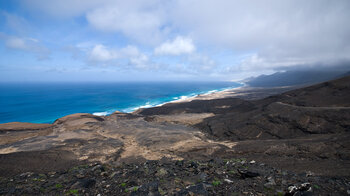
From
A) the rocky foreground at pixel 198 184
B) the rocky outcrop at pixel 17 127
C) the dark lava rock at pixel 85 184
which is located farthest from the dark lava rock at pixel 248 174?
the rocky outcrop at pixel 17 127

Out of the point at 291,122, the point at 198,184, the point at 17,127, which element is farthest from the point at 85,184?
the point at 17,127

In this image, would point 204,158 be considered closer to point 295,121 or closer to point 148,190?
point 148,190

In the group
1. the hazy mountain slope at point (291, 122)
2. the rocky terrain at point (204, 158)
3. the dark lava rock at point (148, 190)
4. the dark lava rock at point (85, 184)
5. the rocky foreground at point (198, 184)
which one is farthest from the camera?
the hazy mountain slope at point (291, 122)

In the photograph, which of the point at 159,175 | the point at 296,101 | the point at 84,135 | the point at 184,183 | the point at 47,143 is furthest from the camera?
the point at 296,101

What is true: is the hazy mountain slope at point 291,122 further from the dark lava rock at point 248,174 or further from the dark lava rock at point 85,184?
the dark lava rock at point 85,184

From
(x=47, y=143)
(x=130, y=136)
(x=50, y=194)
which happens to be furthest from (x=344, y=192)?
(x=47, y=143)

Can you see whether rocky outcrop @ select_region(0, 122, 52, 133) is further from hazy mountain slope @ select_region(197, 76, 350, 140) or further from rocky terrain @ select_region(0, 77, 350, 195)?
hazy mountain slope @ select_region(197, 76, 350, 140)

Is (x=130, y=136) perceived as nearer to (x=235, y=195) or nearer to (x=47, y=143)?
(x=47, y=143)

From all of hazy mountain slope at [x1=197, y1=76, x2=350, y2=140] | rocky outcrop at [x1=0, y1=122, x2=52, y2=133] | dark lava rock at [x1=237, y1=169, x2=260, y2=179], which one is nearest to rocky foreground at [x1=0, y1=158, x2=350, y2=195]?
dark lava rock at [x1=237, y1=169, x2=260, y2=179]
